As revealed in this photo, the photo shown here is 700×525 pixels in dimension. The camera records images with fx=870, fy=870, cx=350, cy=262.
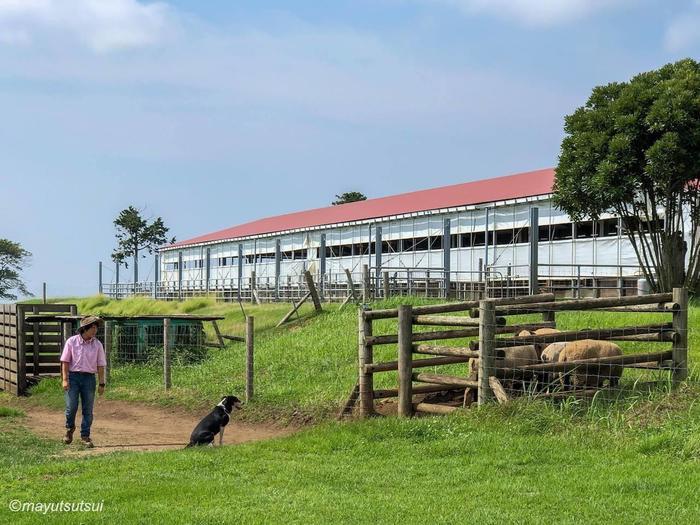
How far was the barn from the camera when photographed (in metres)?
32.0

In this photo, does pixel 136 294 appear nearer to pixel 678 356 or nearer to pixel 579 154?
pixel 579 154

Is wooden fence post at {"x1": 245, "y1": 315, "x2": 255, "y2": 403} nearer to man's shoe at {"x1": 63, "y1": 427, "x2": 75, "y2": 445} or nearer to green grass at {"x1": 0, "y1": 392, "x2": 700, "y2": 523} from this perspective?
man's shoe at {"x1": 63, "y1": 427, "x2": 75, "y2": 445}

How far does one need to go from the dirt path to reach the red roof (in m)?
21.6

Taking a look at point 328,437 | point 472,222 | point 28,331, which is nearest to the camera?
point 328,437

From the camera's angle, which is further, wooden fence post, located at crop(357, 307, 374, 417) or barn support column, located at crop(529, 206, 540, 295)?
barn support column, located at crop(529, 206, 540, 295)

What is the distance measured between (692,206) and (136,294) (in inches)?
1779

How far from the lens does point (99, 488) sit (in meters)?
7.55

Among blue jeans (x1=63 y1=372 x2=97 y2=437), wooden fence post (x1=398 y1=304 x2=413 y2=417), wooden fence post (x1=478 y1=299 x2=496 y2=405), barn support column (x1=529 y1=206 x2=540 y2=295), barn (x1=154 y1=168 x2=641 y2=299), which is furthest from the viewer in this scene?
barn (x1=154 y1=168 x2=641 y2=299)

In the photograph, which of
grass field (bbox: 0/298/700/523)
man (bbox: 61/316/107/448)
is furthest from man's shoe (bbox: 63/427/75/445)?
grass field (bbox: 0/298/700/523)

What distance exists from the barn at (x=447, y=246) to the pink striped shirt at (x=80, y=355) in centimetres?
1656

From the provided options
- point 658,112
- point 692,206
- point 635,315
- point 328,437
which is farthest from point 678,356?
point 692,206

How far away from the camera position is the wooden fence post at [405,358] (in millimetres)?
11305

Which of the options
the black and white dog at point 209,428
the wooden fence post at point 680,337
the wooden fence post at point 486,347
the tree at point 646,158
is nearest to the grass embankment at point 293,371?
the wooden fence post at point 680,337

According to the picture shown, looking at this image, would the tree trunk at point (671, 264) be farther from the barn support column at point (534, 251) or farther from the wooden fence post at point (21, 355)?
the wooden fence post at point (21, 355)
